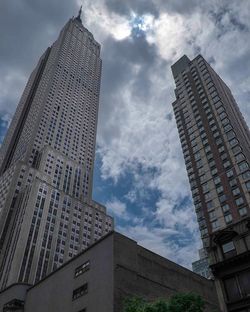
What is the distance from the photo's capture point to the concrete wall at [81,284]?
1535 inches

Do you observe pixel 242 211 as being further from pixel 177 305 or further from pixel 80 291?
pixel 177 305

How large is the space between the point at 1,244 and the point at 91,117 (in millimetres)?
101113

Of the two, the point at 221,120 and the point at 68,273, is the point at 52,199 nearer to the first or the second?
the point at 221,120

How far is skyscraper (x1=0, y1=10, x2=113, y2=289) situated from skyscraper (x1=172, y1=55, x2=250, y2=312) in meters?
52.2

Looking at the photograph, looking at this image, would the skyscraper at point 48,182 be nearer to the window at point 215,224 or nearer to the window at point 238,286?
the window at point 215,224

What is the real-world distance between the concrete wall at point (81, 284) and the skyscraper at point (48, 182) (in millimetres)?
52208

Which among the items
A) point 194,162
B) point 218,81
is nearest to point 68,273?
point 194,162

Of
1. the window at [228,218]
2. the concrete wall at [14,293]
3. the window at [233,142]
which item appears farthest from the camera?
the window at [233,142]

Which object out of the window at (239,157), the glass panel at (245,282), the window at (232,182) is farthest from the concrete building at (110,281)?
the window at (239,157)

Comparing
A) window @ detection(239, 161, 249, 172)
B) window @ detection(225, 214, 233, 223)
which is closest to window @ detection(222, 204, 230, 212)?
window @ detection(225, 214, 233, 223)

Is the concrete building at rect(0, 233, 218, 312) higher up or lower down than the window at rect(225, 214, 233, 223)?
lower down

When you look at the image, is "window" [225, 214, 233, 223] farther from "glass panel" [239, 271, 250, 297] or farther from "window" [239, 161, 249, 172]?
"glass panel" [239, 271, 250, 297]

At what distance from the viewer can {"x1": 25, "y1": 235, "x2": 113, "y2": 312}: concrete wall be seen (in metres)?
39.0

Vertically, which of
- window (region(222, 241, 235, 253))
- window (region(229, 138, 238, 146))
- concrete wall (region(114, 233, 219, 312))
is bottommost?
window (region(222, 241, 235, 253))
